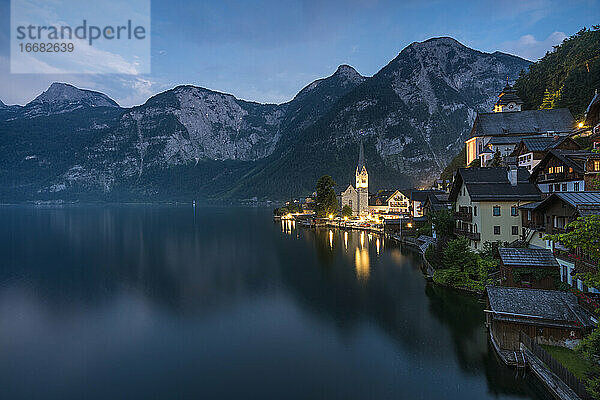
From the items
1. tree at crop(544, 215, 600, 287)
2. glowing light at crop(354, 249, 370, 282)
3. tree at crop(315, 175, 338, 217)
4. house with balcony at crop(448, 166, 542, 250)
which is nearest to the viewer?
tree at crop(544, 215, 600, 287)

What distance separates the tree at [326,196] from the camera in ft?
424

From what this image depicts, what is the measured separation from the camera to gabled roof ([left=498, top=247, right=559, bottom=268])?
90.2 ft

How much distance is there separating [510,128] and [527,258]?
2699 inches

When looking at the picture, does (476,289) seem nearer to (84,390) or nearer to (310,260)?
(310,260)

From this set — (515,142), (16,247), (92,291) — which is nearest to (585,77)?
(515,142)

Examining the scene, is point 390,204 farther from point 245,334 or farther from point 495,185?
point 245,334

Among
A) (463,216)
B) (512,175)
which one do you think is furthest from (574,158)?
(463,216)

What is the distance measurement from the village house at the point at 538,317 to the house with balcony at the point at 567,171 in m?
16.2

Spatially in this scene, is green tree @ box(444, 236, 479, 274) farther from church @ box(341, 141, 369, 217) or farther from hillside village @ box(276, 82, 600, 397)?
church @ box(341, 141, 369, 217)

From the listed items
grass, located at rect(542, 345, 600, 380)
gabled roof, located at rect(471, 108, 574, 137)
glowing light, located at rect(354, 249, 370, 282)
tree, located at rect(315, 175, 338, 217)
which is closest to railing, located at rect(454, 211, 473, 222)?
glowing light, located at rect(354, 249, 370, 282)

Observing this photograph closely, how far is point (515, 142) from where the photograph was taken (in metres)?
80.8

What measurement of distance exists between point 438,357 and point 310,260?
4033cm

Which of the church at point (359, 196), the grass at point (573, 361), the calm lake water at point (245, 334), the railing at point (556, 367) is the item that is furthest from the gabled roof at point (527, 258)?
the church at point (359, 196)

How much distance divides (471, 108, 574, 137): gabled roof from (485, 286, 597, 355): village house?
71.5 meters
